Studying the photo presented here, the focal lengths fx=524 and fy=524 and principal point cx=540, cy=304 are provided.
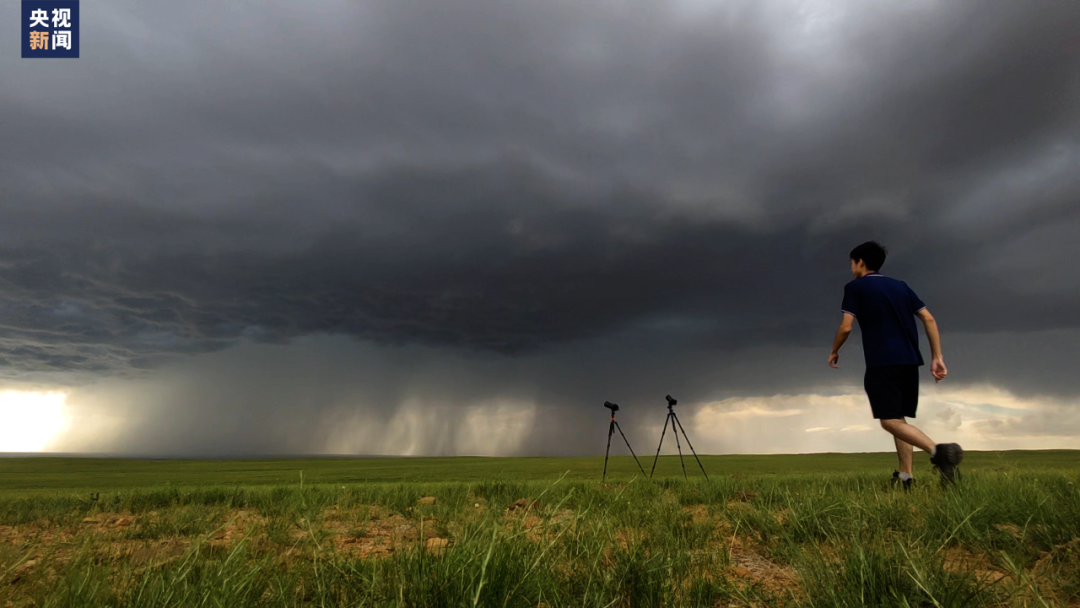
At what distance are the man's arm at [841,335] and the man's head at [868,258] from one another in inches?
29.3

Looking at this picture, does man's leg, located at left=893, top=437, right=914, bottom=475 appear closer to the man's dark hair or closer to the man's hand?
the man's hand

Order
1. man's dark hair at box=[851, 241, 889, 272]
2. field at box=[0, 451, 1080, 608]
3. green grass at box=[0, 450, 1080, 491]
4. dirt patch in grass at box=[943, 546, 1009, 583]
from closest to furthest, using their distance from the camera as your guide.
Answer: field at box=[0, 451, 1080, 608] → dirt patch in grass at box=[943, 546, 1009, 583] → man's dark hair at box=[851, 241, 889, 272] → green grass at box=[0, 450, 1080, 491]

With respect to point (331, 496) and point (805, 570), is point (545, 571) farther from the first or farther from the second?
point (331, 496)

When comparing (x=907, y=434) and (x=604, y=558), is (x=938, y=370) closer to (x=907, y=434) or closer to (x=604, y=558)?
(x=907, y=434)

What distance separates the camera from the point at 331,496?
611 cm

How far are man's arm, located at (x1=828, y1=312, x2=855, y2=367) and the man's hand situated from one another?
1080 millimetres

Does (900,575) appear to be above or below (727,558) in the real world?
above

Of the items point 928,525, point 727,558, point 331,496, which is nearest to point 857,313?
point 928,525

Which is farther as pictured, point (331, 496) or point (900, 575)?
point (331, 496)

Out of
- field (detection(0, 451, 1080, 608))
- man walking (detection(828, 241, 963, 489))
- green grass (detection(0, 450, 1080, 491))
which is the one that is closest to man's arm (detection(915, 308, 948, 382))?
man walking (detection(828, 241, 963, 489))

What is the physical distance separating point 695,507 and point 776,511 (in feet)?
3.25

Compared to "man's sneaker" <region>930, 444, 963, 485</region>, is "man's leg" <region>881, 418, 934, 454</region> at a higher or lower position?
higher

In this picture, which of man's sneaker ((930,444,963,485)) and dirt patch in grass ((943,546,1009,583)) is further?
man's sneaker ((930,444,963,485))

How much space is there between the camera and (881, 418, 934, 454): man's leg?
222 inches
